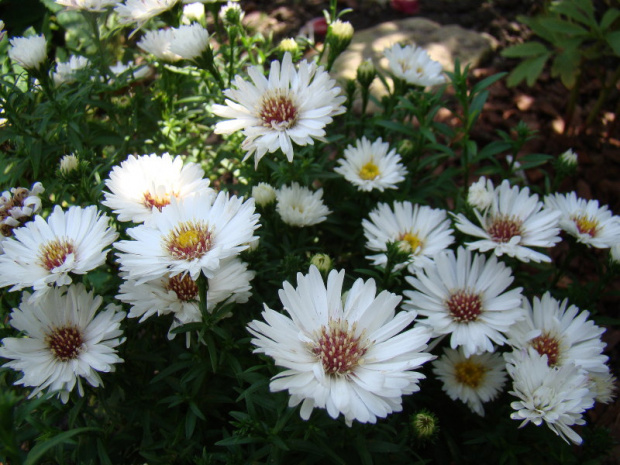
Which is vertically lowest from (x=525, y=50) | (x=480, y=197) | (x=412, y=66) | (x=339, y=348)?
(x=339, y=348)

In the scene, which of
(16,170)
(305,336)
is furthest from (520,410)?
(16,170)

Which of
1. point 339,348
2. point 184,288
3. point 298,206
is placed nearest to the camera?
point 339,348

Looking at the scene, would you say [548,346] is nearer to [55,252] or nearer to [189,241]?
[189,241]

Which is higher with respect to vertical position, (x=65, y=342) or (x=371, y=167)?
(x=371, y=167)

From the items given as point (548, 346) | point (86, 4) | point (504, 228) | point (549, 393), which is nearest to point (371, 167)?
point (504, 228)

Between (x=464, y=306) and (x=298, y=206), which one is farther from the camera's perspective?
(x=298, y=206)

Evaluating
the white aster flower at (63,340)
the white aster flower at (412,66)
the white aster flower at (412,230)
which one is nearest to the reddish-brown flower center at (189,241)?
the white aster flower at (63,340)

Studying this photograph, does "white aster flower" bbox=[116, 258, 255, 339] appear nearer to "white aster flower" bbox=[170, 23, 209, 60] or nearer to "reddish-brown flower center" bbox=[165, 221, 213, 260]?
"reddish-brown flower center" bbox=[165, 221, 213, 260]

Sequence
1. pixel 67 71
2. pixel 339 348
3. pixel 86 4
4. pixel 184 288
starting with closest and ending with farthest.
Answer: pixel 339 348 → pixel 184 288 → pixel 86 4 → pixel 67 71
